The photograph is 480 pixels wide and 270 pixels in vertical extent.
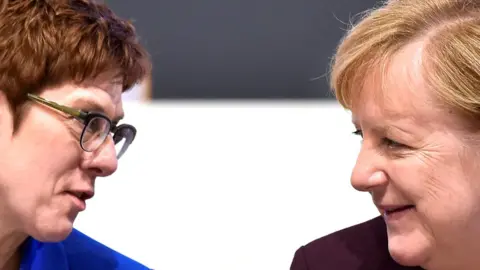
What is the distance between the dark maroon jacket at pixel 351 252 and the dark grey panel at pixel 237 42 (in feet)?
4.43

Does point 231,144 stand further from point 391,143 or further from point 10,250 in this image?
point 391,143

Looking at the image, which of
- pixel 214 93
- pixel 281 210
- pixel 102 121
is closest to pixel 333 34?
pixel 214 93

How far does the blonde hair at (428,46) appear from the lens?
1.25 m

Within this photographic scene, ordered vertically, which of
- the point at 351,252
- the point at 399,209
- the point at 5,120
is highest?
the point at 5,120

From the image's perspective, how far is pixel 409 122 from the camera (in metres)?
1.29

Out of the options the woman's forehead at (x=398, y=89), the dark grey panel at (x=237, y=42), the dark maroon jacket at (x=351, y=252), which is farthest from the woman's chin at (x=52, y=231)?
the dark grey panel at (x=237, y=42)

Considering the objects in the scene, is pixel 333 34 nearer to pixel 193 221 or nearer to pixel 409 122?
pixel 193 221

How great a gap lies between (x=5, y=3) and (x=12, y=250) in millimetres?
542

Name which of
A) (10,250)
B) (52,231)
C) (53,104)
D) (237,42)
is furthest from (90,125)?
(237,42)

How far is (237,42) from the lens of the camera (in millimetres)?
2998

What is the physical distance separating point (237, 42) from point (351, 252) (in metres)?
1.50

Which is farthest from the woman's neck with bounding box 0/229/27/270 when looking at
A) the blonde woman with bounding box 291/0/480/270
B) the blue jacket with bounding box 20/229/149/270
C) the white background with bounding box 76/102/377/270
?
the blonde woman with bounding box 291/0/480/270

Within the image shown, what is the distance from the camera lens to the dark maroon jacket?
64.1 inches

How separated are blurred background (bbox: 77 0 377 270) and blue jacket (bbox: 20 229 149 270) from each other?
356 mm
